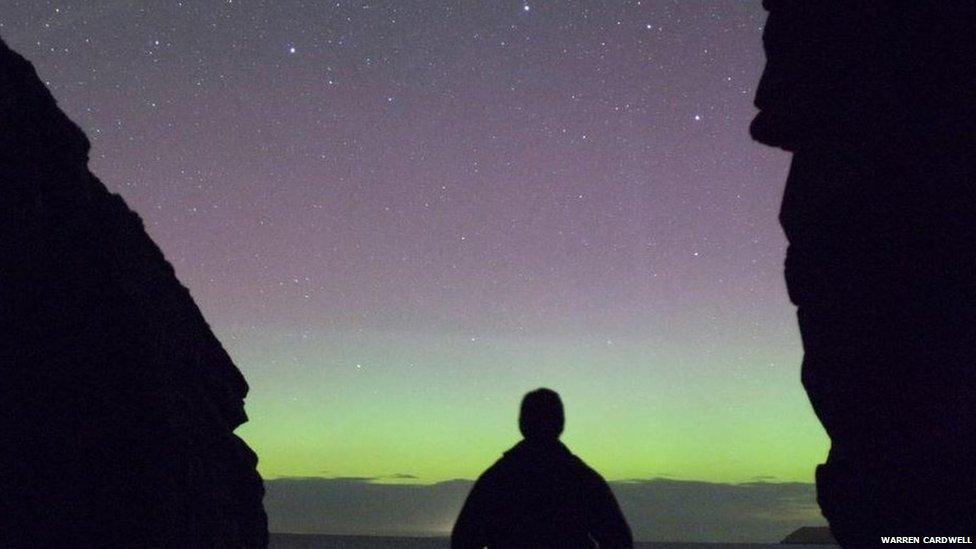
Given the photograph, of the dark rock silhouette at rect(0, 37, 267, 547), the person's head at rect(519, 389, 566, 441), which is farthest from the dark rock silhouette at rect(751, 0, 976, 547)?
the dark rock silhouette at rect(0, 37, 267, 547)

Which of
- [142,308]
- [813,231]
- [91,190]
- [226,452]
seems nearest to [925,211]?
[813,231]

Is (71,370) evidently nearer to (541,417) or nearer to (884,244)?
(541,417)

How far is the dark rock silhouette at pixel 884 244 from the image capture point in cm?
1205

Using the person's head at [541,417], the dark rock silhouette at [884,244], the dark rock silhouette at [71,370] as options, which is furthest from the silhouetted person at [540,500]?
the dark rock silhouette at [71,370]

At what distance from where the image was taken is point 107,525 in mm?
14789

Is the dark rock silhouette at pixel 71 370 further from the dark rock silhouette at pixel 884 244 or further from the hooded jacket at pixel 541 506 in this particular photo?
the dark rock silhouette at pixel 884 244

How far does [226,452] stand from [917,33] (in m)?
17.0

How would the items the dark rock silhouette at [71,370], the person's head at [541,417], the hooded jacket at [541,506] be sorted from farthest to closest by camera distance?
the dark rock silhouette at [71,370]
the person's head at [541,417]
the hooded jacket at [541,506]

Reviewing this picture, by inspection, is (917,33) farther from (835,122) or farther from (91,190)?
(91,190)

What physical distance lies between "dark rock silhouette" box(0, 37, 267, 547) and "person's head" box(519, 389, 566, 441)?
11506 millimetres

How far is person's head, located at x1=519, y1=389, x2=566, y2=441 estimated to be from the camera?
5703 millimetres

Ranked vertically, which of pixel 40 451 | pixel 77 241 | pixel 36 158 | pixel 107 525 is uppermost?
pixel 36 158

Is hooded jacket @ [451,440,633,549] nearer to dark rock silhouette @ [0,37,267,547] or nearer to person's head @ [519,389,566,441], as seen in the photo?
person's head @ [519,389,566,441]

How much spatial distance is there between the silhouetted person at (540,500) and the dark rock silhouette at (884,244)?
8.44 m
